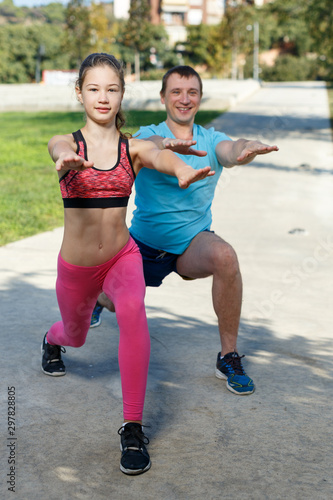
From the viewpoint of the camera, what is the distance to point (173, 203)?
3.99 m

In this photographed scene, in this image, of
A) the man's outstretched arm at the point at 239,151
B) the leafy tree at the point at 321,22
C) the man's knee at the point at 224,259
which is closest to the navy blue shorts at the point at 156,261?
the man's knee at the point at 224,259

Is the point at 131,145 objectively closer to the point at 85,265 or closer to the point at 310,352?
the point at 85,265

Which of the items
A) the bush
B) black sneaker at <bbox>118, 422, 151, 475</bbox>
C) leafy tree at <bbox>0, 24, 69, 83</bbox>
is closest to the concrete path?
black sneaker at <bbox>118, 422, 151, 475</bbox>

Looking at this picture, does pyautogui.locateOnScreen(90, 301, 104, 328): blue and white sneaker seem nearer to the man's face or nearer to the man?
the man

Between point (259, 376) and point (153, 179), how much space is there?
132 centimetres

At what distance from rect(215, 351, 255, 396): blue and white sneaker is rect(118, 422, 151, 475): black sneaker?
0.80 metres

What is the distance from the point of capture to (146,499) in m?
2.65

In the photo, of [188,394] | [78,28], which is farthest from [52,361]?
[78,28]

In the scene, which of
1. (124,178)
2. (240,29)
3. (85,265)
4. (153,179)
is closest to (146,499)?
(85,265)

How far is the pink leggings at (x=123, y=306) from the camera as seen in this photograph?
9.91ft

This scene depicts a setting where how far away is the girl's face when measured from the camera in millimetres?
3145

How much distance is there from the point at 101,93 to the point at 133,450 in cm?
163

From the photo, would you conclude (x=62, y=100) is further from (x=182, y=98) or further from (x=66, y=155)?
(x=66, y=155)

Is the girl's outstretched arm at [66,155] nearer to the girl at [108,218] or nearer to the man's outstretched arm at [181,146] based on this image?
the girl at [108,218]
